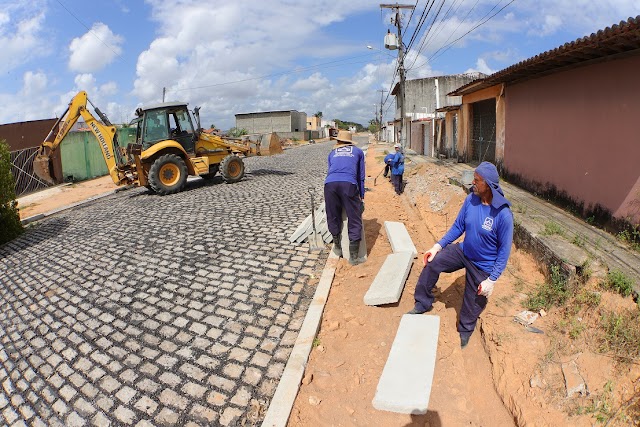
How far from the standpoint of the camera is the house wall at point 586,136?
225 inches

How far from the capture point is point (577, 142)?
717cm

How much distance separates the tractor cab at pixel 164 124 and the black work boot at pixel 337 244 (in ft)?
26.0

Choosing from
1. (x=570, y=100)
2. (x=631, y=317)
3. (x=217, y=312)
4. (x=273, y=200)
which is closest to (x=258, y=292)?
(x=217, y=312)

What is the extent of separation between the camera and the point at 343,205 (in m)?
5.18

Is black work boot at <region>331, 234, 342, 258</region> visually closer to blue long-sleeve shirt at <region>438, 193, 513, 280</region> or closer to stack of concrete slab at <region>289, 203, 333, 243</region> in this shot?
stack of concrete slab at <region>289, 203, 333, 243</region>

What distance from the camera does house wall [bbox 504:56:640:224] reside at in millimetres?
5719

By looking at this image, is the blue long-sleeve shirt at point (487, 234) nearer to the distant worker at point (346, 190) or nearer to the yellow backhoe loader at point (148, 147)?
the distant worker at point (346, 190)

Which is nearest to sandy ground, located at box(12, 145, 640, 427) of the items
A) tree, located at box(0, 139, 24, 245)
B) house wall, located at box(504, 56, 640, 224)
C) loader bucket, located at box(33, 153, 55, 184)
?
house wall, located at box(504, 56, 640, 224)

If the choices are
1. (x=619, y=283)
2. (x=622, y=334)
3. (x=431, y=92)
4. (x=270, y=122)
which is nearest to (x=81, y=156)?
(x=619, y=283)

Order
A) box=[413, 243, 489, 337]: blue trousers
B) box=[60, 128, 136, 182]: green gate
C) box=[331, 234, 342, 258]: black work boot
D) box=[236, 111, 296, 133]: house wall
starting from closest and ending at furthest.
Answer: box=[413, 243, 489, 337]: blue trousers
box=[331, 234, 342, 258]: black work boot
box=[60, 128, 136, 182]: green gate
box=[236, 111, 296, 133]: house wall

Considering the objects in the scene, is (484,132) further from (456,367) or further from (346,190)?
(456,367)

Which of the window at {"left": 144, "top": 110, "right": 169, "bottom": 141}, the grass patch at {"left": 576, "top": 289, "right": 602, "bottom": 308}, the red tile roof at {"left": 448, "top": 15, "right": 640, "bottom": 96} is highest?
the red tile roof at {"left": 448, "top": 15, "right": 640, "bottom": 96}

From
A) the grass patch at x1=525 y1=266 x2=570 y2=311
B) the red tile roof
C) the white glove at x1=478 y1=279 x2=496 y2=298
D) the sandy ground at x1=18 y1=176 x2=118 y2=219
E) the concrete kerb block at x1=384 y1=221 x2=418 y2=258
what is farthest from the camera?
the sandy ground at x1=18 y1=176 x2=118 y2=219

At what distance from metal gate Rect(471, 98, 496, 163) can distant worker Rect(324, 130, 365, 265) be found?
933 cm
